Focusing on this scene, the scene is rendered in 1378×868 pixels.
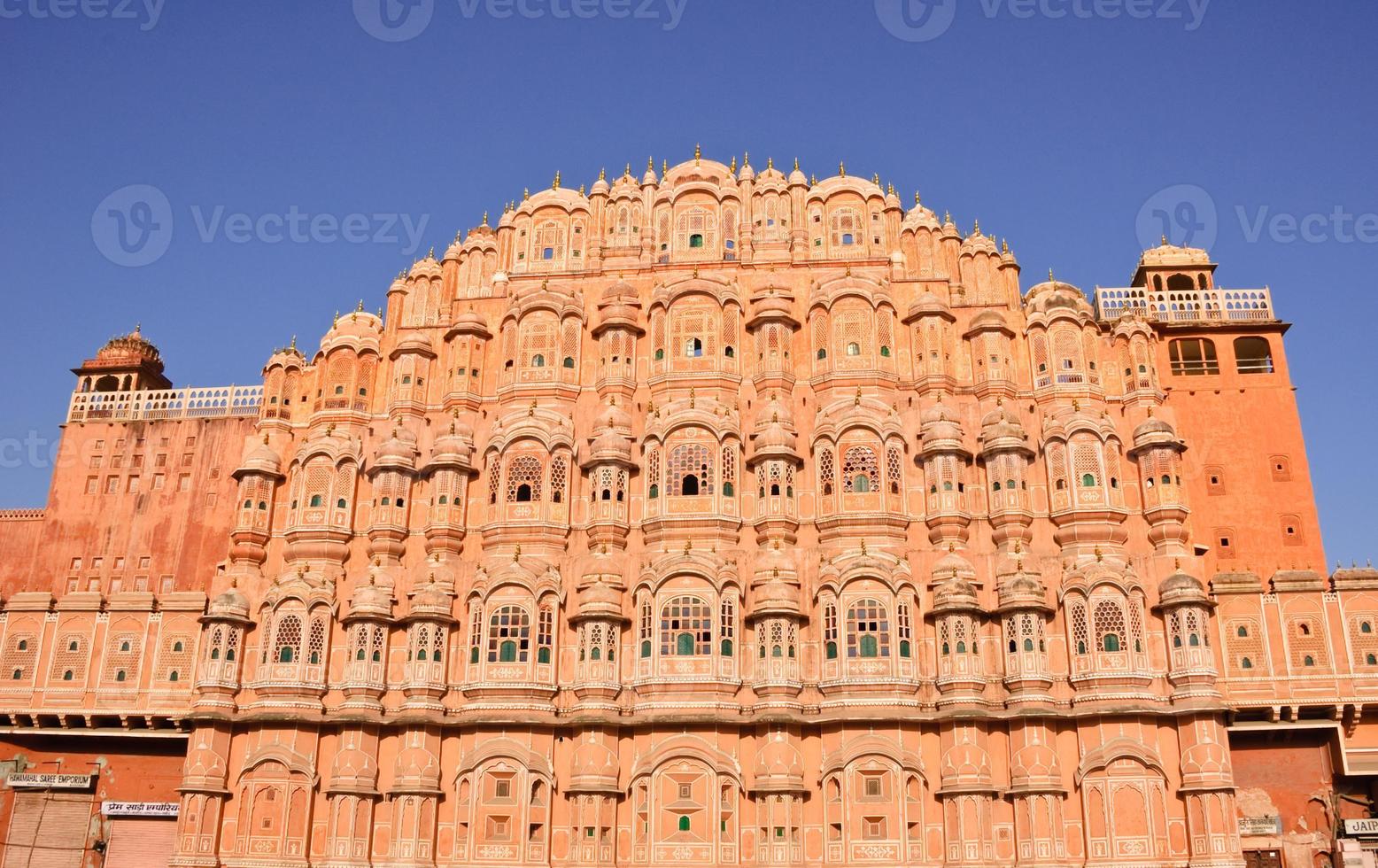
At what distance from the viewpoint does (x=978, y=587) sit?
3322cm

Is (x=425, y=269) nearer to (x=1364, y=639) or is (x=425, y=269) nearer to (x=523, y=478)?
(x=523, y=478)

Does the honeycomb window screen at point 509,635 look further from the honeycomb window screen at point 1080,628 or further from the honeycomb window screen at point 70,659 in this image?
the honeycomb window screen at point 1080,628

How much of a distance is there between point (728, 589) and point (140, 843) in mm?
18306

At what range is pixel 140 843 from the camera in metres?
35.2

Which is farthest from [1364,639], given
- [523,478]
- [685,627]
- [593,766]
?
[523,478]

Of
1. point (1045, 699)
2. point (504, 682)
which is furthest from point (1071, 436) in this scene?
point (504, 682)

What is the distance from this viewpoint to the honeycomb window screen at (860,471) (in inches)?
1355

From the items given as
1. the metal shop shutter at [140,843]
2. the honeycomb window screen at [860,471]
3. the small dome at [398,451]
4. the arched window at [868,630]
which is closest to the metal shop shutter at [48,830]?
the metal shop shutter at [140,843]

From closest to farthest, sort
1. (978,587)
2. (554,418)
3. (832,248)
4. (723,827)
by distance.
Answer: (723,827), (978,587), (554,418), (832,248)

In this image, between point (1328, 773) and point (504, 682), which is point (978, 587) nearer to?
point (1328, 773)

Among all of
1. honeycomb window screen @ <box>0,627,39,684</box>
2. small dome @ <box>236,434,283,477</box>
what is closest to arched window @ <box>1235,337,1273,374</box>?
small dome @ <box>236,434,283,477</box>

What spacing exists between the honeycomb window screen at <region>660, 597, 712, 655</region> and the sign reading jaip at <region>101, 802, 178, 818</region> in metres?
14.8

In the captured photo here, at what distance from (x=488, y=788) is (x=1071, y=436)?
18.4 m

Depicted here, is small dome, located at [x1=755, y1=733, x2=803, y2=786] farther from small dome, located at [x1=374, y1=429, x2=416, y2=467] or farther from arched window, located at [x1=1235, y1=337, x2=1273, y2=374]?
arched window, located at [x1=1235, y1=337, x2=1273, y2=374]
